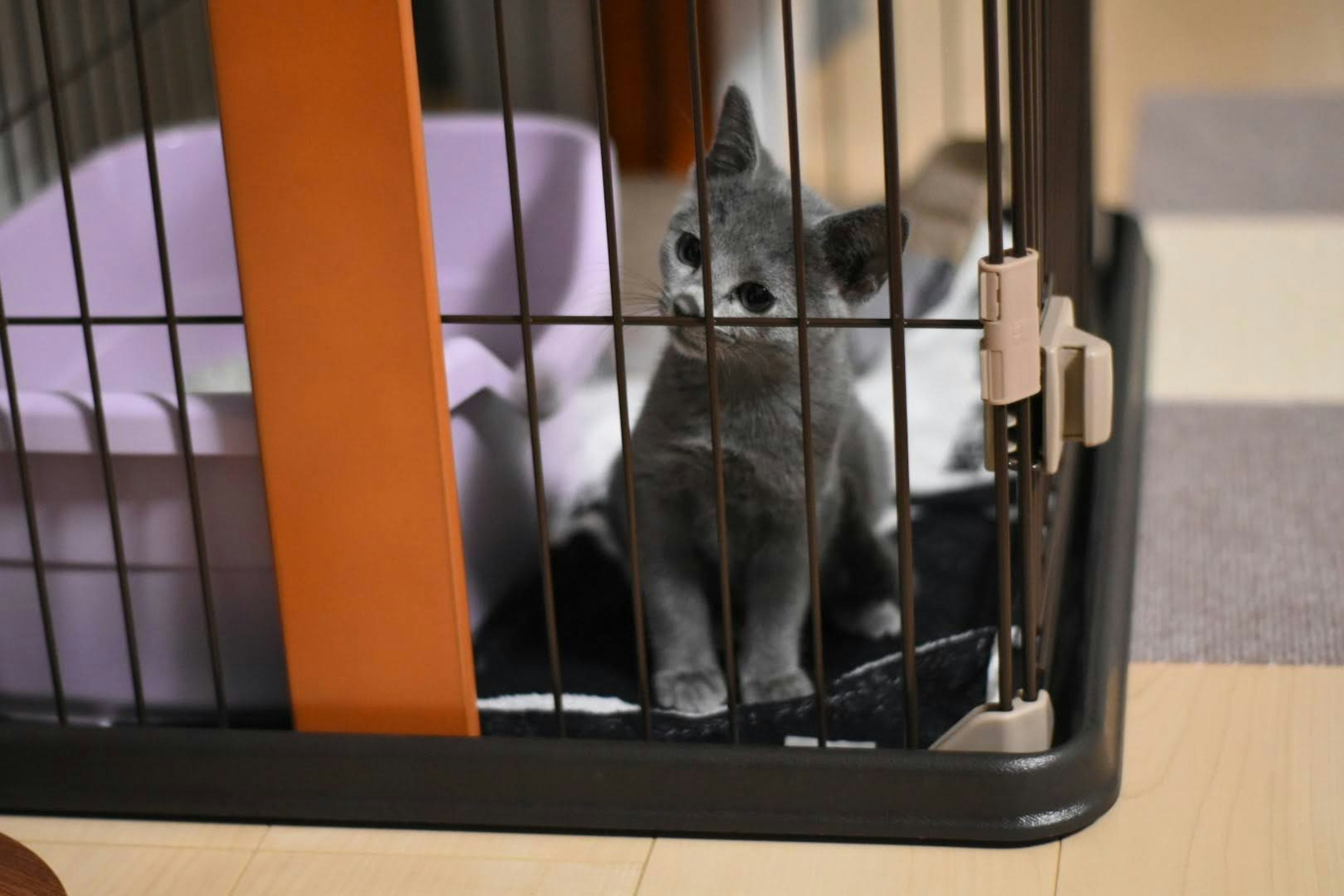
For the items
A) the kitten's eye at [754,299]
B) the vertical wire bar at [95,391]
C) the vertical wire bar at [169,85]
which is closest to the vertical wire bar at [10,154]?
the vertical wire bar at [169,85]

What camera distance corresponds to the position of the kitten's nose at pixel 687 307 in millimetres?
1104

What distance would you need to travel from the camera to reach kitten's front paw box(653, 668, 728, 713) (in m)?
1.27

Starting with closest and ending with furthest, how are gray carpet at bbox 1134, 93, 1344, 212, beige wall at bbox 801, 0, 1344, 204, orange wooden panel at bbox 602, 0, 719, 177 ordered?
gray carpet at bbox 1134, 93, 1344, 212 < orange wooden panel at bbox 602, 0, 719, 177 < beige wall at bbox 801, 0, 1344, 204

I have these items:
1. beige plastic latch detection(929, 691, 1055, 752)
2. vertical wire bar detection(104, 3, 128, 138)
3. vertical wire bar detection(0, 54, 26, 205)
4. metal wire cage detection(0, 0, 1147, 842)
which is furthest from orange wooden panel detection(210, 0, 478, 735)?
vertical wire bar detection(104, 3, 128, 138)

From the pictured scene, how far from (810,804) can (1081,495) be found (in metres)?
0.67

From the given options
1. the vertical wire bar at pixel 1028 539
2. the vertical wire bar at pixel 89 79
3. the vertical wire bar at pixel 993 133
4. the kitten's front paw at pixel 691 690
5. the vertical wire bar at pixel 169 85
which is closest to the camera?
the vertical wire bar at pixel 993 133

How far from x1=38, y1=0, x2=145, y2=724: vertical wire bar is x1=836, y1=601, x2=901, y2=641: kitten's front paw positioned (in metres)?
0.64

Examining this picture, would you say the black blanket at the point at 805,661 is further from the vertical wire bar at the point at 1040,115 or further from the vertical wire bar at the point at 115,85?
the vertical wire bar at the point at 115,85

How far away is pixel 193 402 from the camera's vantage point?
1161 mm

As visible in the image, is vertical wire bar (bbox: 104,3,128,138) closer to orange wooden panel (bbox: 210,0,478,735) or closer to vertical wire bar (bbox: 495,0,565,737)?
orange wooden panel (bbox: 210,0,478,735)

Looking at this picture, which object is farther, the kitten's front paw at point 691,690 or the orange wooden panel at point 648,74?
the orange wooden panel at point 648,74

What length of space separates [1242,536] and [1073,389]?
26.1 inches

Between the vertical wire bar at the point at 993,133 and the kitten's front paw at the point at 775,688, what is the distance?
0.46m

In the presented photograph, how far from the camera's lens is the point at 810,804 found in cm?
109
